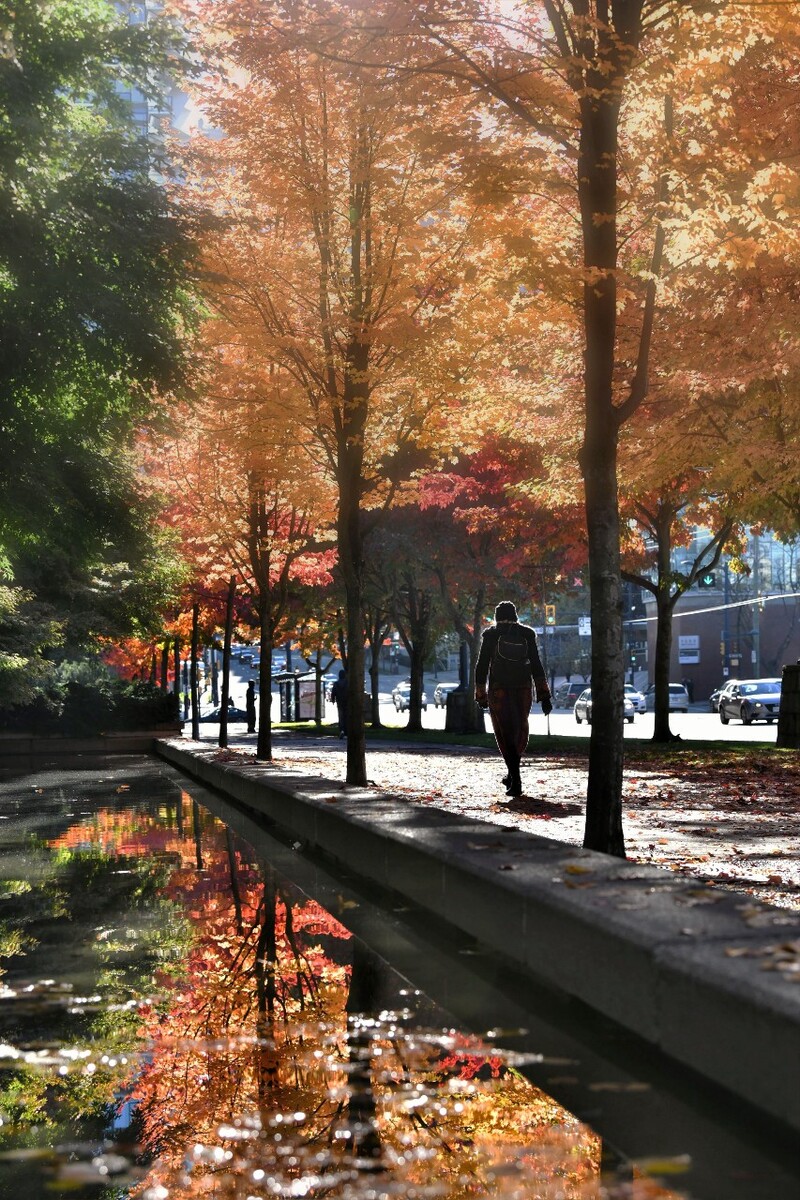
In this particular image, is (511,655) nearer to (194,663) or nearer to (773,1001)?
(773,1001)

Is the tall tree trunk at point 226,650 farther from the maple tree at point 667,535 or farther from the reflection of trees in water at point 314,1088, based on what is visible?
the reflection of trees in water at point 314,1088

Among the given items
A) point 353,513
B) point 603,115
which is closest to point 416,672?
point 353,513

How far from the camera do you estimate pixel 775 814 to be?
13.8 meters

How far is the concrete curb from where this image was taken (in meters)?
4.41

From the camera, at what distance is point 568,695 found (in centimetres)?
10356

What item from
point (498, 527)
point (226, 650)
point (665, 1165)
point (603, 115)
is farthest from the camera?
point (498, 527)

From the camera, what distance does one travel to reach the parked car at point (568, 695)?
103 meters

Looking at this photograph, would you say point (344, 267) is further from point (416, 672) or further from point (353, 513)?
point (416, 672)

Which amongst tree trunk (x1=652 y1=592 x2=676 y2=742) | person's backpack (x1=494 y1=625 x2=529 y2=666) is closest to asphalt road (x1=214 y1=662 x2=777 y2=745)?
tree trunk (x1=652 y1=592 x2=676 y2=742)

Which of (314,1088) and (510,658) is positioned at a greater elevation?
(510,658)

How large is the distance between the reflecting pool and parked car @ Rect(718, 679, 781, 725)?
47.0 m

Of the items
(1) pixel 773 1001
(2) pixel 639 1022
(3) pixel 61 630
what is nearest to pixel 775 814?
(2) pixel 639 1022

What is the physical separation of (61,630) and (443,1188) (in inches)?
1411

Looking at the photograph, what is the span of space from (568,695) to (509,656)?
89.2 m
